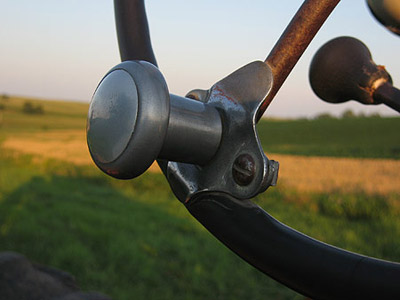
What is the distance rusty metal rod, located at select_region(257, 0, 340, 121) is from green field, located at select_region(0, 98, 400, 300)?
3.38 m

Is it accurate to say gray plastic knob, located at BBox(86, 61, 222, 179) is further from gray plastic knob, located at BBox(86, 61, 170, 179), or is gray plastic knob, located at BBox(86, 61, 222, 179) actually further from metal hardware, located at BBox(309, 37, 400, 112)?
metal hardware, located at BBox(309, 37, 400, 112)

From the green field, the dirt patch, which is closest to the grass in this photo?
the dirt patch

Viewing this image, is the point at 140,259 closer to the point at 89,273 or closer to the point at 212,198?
the point at 89,273

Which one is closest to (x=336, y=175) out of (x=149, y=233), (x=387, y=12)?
(x=149, y=233)

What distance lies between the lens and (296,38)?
1.73 ft

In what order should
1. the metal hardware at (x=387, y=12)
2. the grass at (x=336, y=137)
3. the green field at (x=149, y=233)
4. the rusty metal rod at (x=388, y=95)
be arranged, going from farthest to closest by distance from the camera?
the grass at (x=336, y=137), the green field at (x=149, y=233), the metal hardware at (x=387, y=12), the rusty metal rod at (x=388, y=95)

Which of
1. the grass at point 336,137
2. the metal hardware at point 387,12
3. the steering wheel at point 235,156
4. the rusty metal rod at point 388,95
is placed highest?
the metal hardware at point 387,12

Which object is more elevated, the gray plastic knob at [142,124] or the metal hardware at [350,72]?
the metal hardware at [350,72]

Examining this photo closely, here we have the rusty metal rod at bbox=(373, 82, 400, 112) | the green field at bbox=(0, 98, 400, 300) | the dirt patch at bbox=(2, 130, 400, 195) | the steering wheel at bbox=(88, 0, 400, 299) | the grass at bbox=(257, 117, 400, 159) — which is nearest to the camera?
the steering wheel at bbox=(88, 0, 400, 299)

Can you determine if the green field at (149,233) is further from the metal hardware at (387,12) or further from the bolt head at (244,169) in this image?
the bolt head at (244,169)

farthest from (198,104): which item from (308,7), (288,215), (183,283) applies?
(288,215)

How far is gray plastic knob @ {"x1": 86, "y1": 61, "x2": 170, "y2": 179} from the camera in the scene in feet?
1.42

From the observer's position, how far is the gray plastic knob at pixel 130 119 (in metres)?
0.43

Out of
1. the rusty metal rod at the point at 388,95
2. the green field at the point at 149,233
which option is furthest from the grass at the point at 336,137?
the rusty metal rod at the point at 388,95
